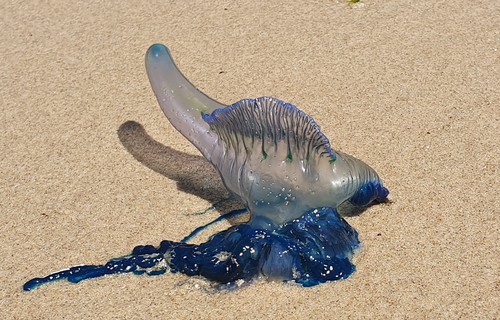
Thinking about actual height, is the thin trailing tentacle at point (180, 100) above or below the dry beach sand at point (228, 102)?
above

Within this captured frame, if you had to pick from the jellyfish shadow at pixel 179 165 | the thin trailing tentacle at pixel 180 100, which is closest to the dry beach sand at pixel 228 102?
the jellyfish shadow at pixel 179 165

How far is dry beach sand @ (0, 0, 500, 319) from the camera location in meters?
2.51

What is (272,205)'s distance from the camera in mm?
2598

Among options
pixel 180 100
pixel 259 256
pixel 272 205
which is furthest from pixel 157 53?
pixel 259 256

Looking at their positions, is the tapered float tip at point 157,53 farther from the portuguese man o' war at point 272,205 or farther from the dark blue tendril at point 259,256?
A: the dark blue tendril at point 259,256

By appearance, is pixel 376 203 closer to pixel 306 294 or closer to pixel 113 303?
pixel 306 294

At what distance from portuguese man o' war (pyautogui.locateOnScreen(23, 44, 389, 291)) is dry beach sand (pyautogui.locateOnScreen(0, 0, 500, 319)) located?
0.18 ft

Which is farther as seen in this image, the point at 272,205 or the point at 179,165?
the point at 179,165

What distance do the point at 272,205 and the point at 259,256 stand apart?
0.53 feet

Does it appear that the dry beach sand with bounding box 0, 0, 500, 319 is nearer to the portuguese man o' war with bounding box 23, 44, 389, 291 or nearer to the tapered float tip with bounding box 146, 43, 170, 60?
the portuguese man o' war with bounding box 23, 44, 389, 291

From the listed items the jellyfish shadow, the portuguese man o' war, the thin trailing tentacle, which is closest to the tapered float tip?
the thin trailing tentacle

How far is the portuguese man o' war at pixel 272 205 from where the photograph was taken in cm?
251

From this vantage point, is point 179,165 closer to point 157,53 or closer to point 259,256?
point 157,53

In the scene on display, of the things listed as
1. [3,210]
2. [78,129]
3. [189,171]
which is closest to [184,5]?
[78,129]
